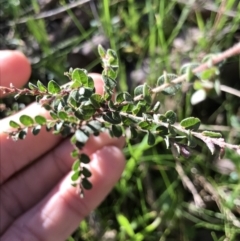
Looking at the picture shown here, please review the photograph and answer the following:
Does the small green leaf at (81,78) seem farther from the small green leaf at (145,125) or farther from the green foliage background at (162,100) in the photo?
the green foliage background at (162,100)

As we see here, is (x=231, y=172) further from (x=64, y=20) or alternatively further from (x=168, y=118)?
(x=64, y=20)

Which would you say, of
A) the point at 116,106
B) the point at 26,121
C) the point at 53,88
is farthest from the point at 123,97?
the point at 26,121

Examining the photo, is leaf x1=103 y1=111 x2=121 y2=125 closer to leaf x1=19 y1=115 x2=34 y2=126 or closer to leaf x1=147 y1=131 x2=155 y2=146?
leaf x1=147 y1=131 x2=155 y2=146

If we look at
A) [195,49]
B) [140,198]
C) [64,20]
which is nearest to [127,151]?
[140,198]

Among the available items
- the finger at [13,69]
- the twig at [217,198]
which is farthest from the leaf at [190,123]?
the finger at [13,69]

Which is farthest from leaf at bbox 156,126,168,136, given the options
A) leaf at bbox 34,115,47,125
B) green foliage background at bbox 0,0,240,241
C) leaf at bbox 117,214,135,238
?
leaf at bbox 117,214,135,238

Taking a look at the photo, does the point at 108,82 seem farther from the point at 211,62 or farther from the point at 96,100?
the point at 211,62
